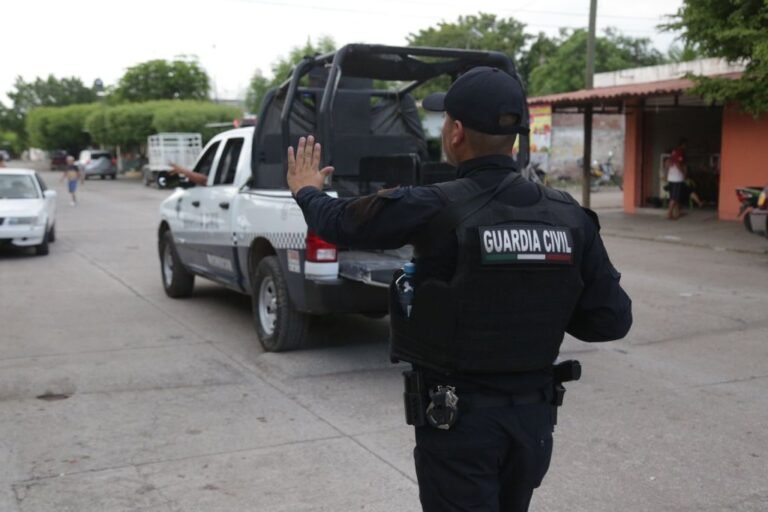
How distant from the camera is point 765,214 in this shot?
12.3m

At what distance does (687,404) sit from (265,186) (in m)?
4.13

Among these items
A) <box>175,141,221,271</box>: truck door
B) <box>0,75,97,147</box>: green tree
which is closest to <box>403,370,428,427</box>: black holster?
<box>175,141,221,271</box>: truck door

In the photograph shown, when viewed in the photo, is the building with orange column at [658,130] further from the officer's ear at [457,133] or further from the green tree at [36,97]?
the green tree at [36,97]

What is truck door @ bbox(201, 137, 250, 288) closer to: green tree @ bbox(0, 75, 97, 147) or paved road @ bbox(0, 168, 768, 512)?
paved road @ bbox(0, 168, 768, 512)

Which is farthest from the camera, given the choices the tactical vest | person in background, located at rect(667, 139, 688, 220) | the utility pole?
the utility pole

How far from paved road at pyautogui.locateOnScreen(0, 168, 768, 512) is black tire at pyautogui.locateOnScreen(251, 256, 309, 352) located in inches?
6.7

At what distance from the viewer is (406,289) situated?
246 centimetres

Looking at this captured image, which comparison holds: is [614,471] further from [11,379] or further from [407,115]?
[407,115]

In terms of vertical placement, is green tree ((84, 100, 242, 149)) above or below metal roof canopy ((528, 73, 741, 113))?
above

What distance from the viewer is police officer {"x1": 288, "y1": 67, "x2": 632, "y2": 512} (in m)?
2.34

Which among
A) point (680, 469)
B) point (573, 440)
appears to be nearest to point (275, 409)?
point (573, 440)

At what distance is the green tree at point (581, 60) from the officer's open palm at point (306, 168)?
44.1 metres

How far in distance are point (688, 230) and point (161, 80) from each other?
52.2 meters

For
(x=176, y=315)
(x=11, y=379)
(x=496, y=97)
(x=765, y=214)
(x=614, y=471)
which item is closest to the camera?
(x=496, y=97)
